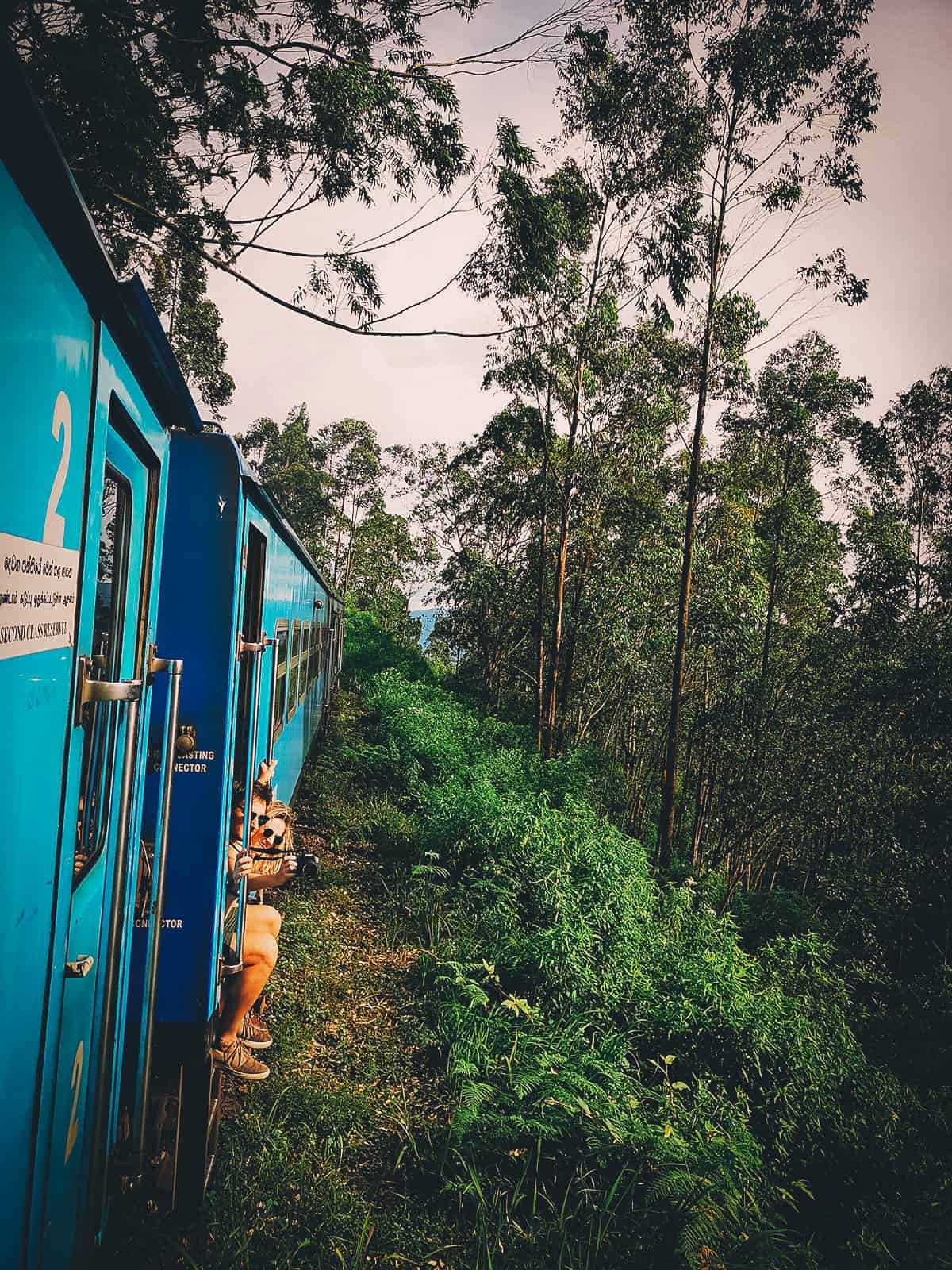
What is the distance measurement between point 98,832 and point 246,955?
78.3 inches

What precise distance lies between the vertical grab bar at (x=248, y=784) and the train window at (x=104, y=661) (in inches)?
47.9

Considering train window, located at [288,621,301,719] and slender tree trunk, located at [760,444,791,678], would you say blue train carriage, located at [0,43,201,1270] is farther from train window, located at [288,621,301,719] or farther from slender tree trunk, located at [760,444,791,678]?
slender tree trunk, located at [760,444,791,678]

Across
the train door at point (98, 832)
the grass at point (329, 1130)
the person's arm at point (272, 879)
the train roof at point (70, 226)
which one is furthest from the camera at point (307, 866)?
the train roof at point (70, 226)

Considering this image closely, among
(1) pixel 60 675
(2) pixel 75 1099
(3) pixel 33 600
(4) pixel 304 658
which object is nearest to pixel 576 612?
(4) pixel 304 658

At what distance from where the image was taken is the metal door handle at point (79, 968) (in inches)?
61.4

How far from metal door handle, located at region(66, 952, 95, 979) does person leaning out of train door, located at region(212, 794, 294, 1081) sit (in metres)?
1.72

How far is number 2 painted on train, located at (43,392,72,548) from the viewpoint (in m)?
1.32

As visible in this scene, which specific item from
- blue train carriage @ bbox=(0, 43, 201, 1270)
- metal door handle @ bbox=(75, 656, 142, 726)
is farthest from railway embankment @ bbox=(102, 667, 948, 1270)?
metal door handle @ bbox=(75, 656, 142, 726)

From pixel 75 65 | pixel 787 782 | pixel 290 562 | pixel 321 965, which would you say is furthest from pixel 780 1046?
pixel 787 782

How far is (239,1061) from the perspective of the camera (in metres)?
3.55

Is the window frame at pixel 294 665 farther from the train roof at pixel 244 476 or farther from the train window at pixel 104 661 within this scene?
the train window at pixel 104 661

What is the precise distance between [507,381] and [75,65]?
1376 cm

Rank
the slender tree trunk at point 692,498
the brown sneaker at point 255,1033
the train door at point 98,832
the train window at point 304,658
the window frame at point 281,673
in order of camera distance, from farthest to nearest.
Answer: the slender tree trunk at point 692,498
the train window at point 304,658
the window frame at point 281,673
the brown sneaker at point 255,1033
the train door at point 98,832

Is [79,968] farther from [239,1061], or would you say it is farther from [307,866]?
[239,1061]
